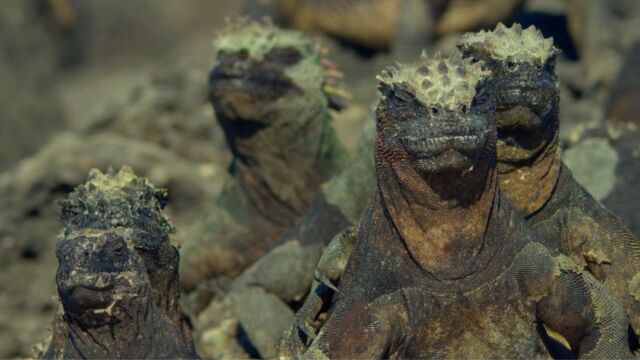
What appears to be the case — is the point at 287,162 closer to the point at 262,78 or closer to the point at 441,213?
the point at 262,78

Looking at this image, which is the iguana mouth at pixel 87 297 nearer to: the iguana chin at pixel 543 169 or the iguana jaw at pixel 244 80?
the iguana chin at pixel 543 169

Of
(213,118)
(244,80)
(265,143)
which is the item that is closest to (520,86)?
(244,80)

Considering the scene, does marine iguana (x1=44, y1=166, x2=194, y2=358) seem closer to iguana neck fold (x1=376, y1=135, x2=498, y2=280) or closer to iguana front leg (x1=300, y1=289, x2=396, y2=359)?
iguana front leg (x1=300, y1=289, x2=396, y2=359)

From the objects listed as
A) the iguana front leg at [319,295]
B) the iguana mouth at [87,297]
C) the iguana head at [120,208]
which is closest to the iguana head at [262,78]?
the iguana head at [120,208]

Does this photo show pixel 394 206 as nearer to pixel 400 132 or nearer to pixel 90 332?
pixel 400 132

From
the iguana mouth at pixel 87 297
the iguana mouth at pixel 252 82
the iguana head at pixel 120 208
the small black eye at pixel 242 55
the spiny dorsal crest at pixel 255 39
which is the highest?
the iguana head at pixel 120 208

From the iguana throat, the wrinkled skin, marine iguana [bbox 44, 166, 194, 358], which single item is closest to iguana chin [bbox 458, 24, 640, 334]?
the iguana throat
